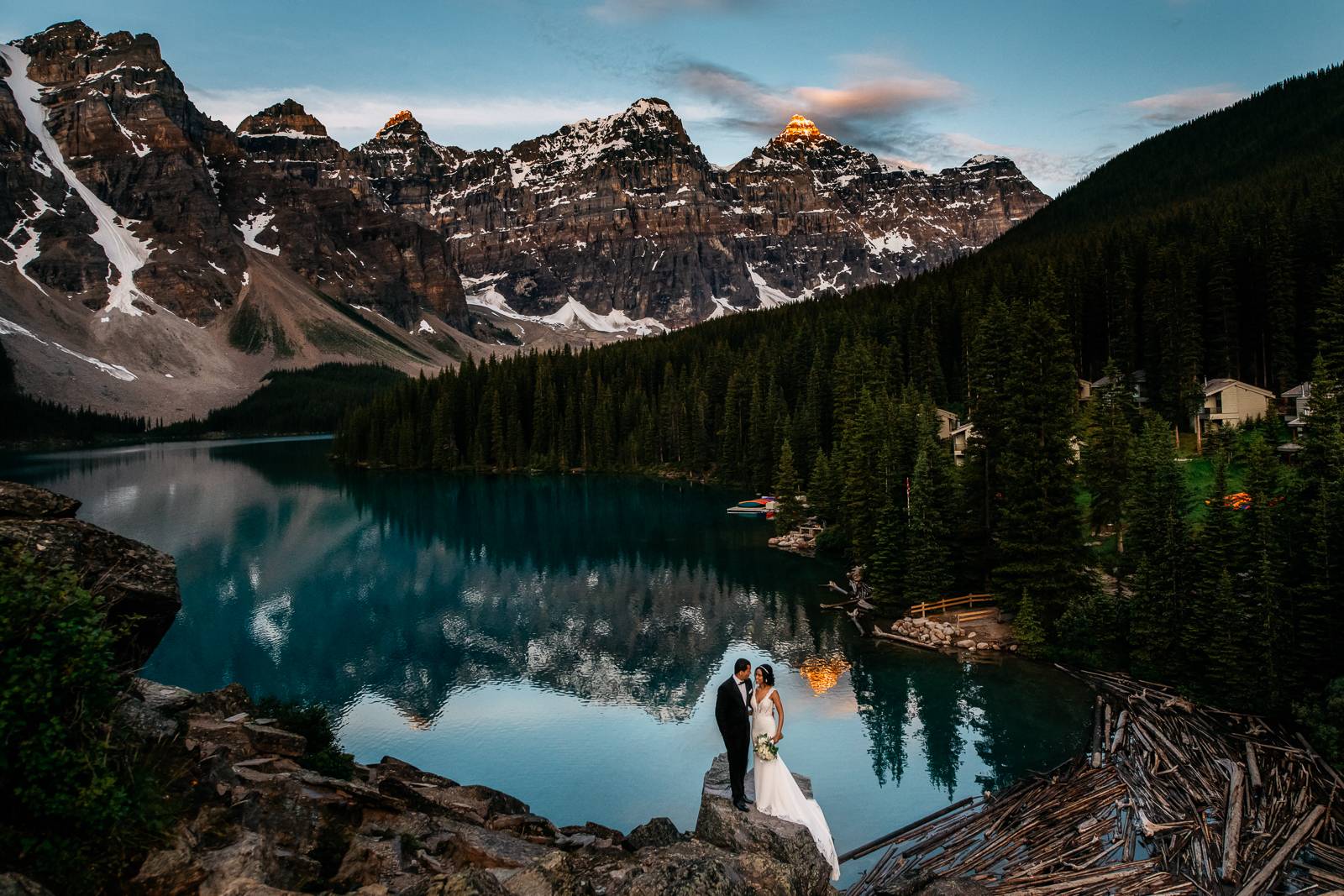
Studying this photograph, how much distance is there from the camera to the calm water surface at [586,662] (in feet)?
81.3

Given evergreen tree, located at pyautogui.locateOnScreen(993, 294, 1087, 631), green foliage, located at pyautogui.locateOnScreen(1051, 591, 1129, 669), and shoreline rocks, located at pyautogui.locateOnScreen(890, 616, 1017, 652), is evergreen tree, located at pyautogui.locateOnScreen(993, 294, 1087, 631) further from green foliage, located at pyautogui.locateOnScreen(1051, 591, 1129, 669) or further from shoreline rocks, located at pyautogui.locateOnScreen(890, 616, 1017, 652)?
shoreline rocks, located at pyautogui.locateOnScreen(890, 616, 1017, 652)

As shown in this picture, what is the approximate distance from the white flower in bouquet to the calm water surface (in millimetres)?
7218

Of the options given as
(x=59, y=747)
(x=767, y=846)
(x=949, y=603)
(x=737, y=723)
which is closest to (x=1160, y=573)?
(x=949, y=603)

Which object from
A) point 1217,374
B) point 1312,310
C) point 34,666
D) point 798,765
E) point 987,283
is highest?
point 987,283

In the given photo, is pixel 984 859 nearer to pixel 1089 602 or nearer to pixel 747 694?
pixel 747 694

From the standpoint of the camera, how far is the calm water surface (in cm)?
2477

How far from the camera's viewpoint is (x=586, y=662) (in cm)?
3666

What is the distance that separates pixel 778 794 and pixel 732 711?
170 centimetres

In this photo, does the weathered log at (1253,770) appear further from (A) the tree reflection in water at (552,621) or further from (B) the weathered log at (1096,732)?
(A) the tree reflection in water at (552,621)

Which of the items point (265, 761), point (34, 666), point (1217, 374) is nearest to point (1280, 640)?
point (265, 761)

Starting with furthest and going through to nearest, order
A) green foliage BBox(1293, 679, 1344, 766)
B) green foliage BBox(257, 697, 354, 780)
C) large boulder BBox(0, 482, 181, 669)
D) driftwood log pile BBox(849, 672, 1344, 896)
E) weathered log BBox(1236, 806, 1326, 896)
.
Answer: green foliage BBox(1293, 679, 1344, 766) → green foliage BBox(257, 697, 354, 780) → driftwood log pile BBox(849, 672, 1344, 896) → weathered log BBox(1236, 806, 1326, 896) → large boulder BBox(0, 482, 181, 669)

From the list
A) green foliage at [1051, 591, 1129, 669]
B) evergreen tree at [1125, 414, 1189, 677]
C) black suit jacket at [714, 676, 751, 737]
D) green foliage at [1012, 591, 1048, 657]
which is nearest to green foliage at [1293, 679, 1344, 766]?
evergreen tree at [1125, 414, 1189, 677]

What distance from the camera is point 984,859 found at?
1753 cm

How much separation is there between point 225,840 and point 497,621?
109 feet
